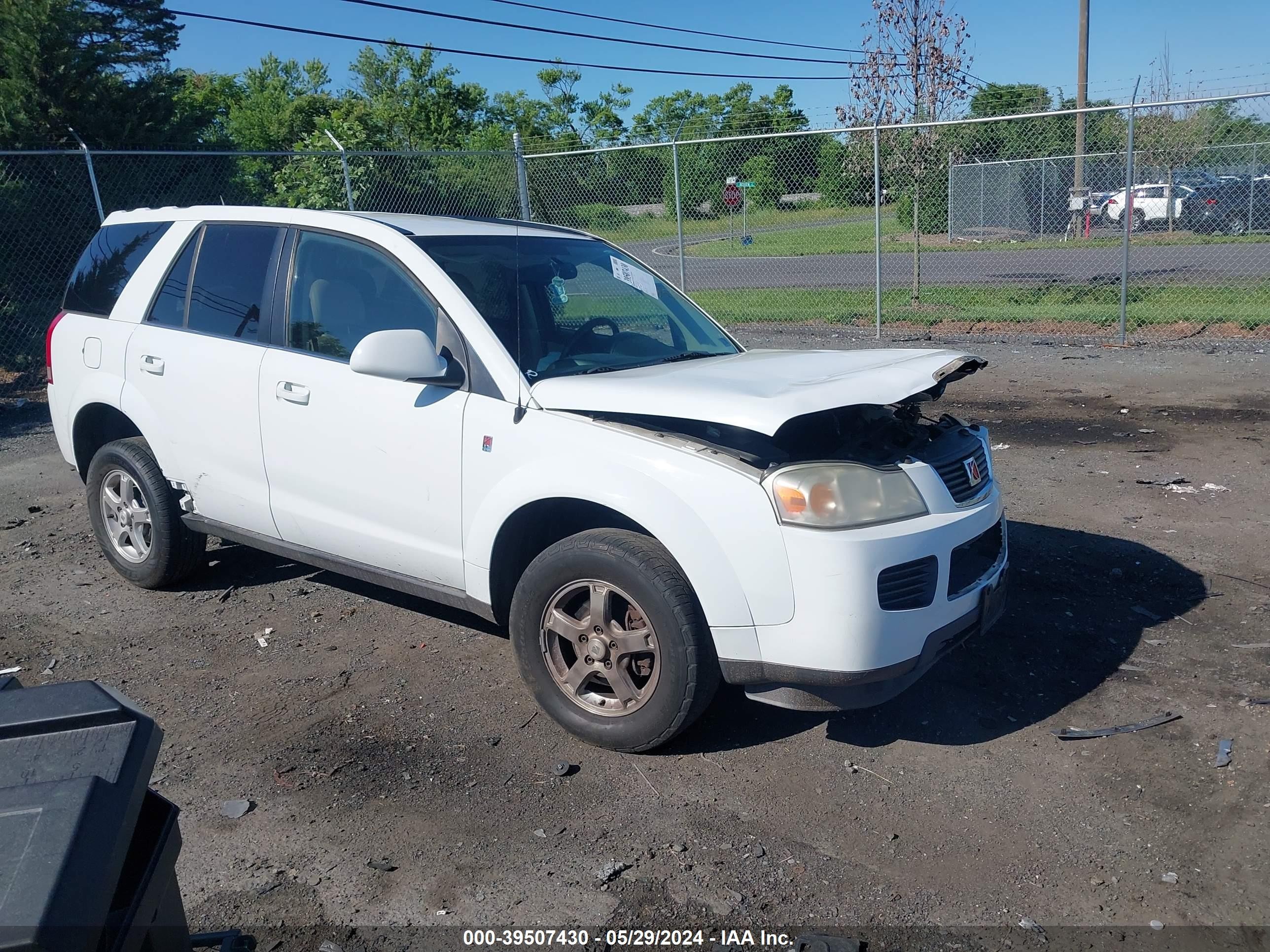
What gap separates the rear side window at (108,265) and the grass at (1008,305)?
10312mm

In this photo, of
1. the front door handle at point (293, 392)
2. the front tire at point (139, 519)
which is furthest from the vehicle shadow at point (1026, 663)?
the front tire at point (139, 519)

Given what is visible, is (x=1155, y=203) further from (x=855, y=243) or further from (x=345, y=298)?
(x=345, y=298)

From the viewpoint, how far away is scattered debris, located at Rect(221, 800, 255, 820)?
3510 mm

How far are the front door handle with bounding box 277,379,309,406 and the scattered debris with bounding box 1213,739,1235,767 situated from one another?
149 inches

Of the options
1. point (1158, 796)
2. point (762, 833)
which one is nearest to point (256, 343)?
point (762, 833)

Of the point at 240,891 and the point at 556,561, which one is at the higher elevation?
the point at 556,561

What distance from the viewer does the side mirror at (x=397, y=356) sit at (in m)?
3.91

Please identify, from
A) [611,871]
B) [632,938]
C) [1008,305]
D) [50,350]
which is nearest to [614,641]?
[611,871]

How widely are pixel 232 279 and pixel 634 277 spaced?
6.37ft

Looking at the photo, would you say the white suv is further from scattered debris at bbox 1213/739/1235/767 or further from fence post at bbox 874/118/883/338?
fence post at bbox 874/118/883/338

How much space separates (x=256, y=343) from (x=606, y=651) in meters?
2.32

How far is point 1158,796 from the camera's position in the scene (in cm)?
340

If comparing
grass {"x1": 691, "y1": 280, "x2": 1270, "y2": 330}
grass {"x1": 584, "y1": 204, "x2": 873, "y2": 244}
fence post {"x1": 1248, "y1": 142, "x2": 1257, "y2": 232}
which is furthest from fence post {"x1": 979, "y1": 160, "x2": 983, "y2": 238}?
fence post {"x1": 1248, "y1": 142, "x2": 1257, "y2": 232}

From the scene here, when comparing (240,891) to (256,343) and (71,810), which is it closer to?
(71,810)
